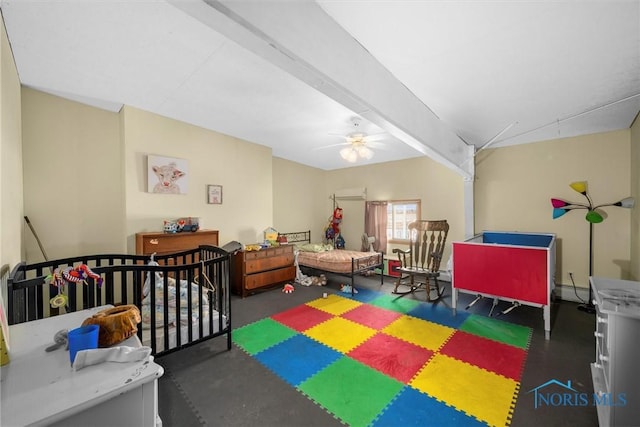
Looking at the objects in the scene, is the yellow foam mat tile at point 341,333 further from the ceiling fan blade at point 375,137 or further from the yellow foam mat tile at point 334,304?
the ceiling fan blade at point 375,137

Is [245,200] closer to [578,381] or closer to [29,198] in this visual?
[29,198]

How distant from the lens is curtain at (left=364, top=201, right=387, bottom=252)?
5.82m

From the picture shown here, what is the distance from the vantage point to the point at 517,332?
2949 mm

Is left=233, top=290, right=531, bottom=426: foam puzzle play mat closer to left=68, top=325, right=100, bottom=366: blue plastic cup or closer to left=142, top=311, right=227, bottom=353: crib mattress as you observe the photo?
left=142, top=311, right=227, bottom=353: crib mattress

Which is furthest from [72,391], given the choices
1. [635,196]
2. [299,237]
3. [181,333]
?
[635,196]

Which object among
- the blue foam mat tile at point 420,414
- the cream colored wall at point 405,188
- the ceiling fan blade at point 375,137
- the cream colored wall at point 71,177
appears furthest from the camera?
the cream colored wall at point 405,188

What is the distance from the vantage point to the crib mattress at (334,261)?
4.52m

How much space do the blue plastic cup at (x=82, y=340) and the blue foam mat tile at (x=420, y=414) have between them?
1726 millimetres

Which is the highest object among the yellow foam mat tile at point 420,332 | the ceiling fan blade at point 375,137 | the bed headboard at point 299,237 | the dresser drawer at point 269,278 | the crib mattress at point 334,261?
the ceiling fan blade at point 375,137

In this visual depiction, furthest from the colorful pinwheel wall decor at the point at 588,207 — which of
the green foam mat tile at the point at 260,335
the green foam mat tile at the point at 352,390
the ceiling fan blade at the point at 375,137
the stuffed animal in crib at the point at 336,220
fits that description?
the green foam mat tile at the point at 260,335

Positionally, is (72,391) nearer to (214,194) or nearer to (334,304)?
(334,304)

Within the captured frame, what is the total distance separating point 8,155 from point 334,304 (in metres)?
3.80

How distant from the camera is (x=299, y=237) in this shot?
6.36 meters

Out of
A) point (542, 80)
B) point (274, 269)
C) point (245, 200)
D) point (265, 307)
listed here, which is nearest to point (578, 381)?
point (542, 80)
